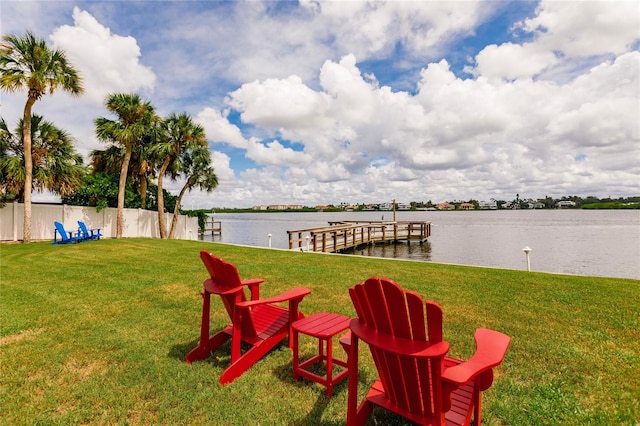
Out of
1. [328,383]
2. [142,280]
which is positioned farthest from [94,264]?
[328,383]

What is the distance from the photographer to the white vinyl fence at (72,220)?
51.2 ft

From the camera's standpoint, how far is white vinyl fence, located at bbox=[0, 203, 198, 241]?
15594mm

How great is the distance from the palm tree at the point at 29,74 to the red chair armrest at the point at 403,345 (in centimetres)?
1922

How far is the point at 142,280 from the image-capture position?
7914mm

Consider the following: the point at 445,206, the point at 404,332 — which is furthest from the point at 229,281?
the point at 445,206

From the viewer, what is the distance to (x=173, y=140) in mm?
22344

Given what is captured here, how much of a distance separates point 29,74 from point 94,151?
28.2 feet

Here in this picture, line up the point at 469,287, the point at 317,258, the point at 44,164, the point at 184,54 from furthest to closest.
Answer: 1. the point at 44,164
2. the point at 184,54
3. the point at 317,258
4. the point at 469,287

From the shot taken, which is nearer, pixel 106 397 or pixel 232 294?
pixel 106 397

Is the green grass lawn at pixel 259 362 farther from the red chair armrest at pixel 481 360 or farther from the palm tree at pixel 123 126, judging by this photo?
the palm tree at pixel 123 126

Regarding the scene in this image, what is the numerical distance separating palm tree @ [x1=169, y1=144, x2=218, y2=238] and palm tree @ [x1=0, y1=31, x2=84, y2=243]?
816 centimetres

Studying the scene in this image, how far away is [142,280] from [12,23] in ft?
47.2

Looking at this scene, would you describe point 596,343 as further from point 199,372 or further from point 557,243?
point 557,243

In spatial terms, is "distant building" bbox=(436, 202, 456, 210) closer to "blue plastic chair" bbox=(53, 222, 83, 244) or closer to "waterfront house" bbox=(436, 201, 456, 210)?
"waterfront house" bbox=(436, 201, 456, 210)
